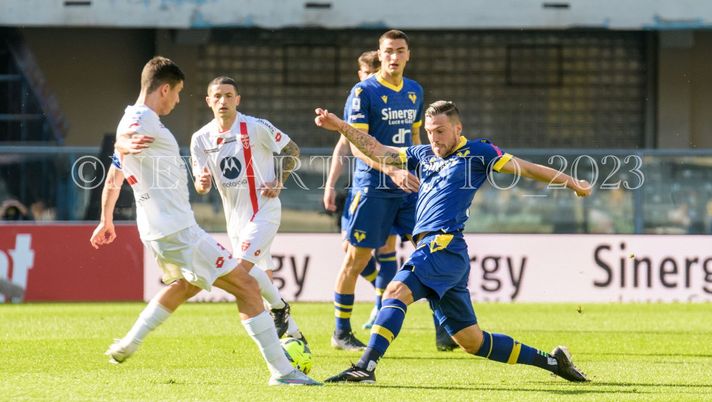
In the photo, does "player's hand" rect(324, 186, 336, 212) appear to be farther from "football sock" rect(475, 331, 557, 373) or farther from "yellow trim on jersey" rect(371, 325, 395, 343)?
"yellow trim on jersey" rect(371, 325, 395, 343)

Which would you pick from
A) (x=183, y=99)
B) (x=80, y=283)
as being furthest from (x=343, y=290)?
(x=183, y=99)

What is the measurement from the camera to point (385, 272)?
11.1m

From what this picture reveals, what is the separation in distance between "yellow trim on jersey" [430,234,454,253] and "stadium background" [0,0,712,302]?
7.30 metres

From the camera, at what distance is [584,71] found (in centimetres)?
2173

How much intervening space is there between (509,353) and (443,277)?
24.6 inches

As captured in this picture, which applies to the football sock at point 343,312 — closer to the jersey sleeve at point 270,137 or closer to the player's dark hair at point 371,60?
the jersey sleeve at point 270,137

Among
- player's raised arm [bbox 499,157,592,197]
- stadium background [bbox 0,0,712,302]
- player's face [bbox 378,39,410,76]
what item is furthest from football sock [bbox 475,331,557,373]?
stadium background [bbox 0,0,712,302]

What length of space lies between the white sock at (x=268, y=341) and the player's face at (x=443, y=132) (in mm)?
1467

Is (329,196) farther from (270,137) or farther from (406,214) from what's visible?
(270,137)

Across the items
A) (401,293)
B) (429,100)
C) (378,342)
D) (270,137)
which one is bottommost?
(378,342)

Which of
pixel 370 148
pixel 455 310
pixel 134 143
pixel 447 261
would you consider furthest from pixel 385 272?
pixel 134 143

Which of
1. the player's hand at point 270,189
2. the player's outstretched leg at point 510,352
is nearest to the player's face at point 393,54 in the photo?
the player's hand at point 270,189

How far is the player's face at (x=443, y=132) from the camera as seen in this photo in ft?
26.1

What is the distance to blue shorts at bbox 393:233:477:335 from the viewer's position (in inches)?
307
